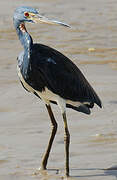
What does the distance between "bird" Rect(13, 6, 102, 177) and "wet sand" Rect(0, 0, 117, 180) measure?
265 mm

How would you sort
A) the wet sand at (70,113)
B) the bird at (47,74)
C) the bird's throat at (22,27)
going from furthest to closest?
the wet sand at (70,113)
the bird's throat at (22,27)
the bird at (47,74)

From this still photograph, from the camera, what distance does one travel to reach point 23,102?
28.3 feet

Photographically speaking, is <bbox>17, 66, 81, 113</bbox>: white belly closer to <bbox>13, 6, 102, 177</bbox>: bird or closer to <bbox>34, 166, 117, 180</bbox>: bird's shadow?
<bbox>13, 6, 102, 177</bbox>: bird

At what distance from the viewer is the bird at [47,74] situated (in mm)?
6469

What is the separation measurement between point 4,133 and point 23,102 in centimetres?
107

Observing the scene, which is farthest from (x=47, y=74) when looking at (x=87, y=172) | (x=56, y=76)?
(x=87, y=172)

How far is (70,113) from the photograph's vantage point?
27.0ft

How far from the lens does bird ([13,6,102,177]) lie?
255 inches

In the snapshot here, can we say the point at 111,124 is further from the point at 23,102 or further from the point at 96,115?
the point at 23,102

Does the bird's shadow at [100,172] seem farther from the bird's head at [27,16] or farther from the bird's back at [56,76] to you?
the bird's head at [27,16]

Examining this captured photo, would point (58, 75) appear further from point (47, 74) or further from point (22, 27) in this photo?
point (22, 27)

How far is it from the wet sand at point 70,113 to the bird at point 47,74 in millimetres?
265

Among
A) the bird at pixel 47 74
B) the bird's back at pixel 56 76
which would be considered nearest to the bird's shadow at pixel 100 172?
the bird at pixel 47 74

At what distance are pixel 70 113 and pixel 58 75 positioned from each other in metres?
1.67
